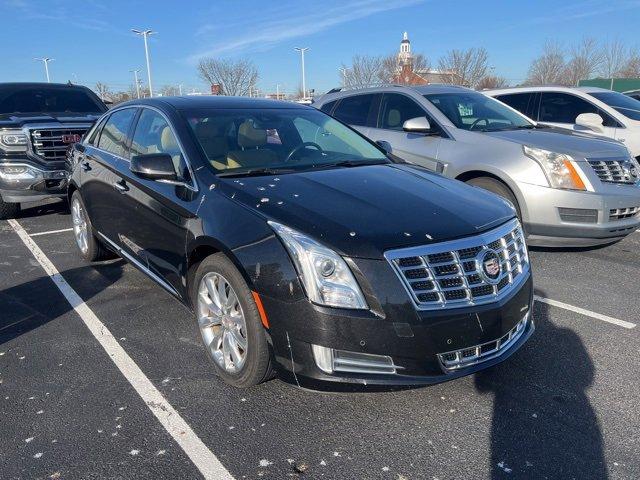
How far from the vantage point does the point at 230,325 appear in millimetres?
3080

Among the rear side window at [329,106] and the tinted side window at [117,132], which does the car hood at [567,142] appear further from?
the tinted side window at [117,132]

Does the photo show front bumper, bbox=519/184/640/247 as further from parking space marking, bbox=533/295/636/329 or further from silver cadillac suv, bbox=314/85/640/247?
parking space marking, bbox=533/295/636/329

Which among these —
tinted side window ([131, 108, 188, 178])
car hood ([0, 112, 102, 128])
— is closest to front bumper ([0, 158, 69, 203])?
car hood ([0, 112, 102, 128])

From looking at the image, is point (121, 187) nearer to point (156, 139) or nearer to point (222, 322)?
Answer: point (156, 139)

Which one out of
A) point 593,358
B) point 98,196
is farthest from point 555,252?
point 98,196

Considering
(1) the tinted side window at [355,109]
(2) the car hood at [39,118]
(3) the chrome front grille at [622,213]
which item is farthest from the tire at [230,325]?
(2) the car hood at [39,118]

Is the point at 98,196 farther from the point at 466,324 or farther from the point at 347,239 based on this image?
the point at 466,324

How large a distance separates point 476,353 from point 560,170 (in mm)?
3162

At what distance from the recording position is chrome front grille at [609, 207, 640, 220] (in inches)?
204

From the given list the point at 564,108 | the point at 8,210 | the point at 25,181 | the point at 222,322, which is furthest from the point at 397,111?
the point at 8,210

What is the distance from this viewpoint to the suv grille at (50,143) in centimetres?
744

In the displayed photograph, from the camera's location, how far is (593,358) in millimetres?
3424

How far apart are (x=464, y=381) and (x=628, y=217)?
3.28m

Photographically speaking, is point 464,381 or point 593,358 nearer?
point 464,381
